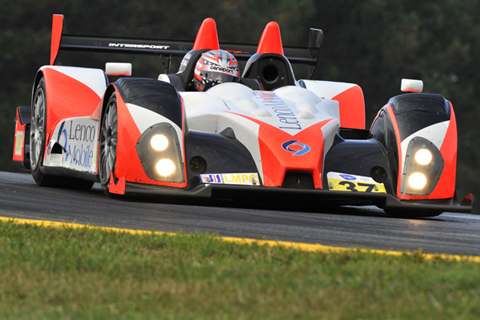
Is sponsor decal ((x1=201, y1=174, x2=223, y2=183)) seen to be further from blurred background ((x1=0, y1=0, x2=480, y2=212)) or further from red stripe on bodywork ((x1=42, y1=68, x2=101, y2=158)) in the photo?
blurred background ((x1=0, y1=0, x2=480, y2=212))

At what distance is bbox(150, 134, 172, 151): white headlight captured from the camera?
24.0 feet

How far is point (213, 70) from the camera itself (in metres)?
9.40

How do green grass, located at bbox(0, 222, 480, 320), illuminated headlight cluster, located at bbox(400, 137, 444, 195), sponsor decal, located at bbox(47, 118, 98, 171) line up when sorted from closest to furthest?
green grass, located at bbox(0, 222, 480, 320) → illuminated headlight cluster, located at bbox(400, 137, 444, 195) → sponsor decal, located at bbox(47, 118, 98, 171)

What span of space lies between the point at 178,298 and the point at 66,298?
428mm

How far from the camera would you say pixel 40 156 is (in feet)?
31.2

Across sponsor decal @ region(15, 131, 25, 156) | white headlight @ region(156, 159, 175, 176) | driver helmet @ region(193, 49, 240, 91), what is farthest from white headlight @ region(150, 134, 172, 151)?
sponsor decal @ region(15, 131, 25, 156)

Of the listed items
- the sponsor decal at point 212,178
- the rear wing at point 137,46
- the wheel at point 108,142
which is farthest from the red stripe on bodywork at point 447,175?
the rear wing at point 137,46

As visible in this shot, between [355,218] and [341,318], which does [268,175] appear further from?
[341,318]

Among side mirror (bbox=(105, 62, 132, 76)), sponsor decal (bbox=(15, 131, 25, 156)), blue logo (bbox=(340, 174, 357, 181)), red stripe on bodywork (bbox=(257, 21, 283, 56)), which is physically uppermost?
red stripe on bodywork (bbox=(257, 21, 283, 56))

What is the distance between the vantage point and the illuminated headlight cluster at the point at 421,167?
7.58 metres

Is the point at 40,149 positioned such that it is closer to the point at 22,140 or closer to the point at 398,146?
the point at 22,140

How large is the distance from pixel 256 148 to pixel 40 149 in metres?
3.12

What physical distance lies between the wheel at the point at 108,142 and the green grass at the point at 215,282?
290cm

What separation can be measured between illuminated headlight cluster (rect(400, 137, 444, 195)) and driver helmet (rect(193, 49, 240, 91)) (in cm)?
243
